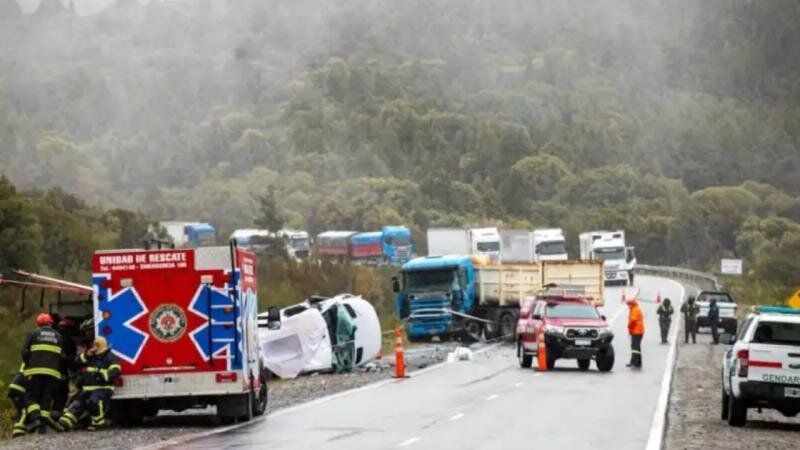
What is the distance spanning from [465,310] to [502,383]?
20475mm

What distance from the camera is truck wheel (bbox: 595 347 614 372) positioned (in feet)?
131

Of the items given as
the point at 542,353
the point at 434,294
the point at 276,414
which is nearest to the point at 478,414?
the point at 276,414

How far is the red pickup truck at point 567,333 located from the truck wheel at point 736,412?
13.9 meters

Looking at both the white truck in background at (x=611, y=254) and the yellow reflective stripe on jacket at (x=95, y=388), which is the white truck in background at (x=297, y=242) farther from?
the yellow reflective stripe on jacket at (x=95, y=388)

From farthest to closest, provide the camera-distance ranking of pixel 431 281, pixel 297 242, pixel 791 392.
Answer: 1. pixel 297 242
2. pixel 431 281
3. pixel 791 392

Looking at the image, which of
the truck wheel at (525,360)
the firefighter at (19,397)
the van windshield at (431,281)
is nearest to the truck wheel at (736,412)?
the firefighter at (19,397)

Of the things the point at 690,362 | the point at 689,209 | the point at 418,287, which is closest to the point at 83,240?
the point at 418,287

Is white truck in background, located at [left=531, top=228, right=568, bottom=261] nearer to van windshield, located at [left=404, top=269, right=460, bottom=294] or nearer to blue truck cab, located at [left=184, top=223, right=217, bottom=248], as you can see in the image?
blue truck cab, located at [left=184, top=223, right=217, bottom=248]

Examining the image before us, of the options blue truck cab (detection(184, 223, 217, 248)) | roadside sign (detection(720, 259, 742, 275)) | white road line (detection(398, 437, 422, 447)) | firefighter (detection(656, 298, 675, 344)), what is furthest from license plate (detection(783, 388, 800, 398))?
blue truck cab (detection(184, 223, 217, 248))

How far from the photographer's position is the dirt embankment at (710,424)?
22.6 metres

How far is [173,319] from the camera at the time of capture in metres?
24.8

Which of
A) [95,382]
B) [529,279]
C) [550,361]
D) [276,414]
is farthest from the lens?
[529,279]

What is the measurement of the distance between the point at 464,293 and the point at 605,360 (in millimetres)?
15503

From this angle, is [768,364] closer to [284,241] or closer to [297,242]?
[284,241]
